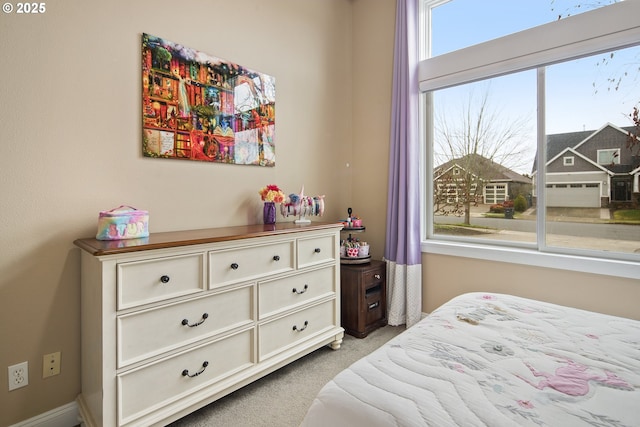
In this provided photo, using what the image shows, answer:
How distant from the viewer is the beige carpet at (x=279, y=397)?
5.56ft

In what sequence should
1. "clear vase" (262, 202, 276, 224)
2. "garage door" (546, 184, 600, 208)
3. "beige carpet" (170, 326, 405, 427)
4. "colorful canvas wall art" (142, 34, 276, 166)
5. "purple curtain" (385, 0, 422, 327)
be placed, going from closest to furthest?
1. "beige carpet" (170, 326, 405, 427)
2. "colorful canvas wall art" (142, 34, 276, 166)
3. "garage door" (546, 184, 600, 208)
4. "clear vase" (262, 202, 276, 224)
5. "purple curtain" (385, 0, 422, 327)

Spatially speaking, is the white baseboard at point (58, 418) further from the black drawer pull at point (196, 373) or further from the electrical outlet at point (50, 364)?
the black drawer pull at point (196, 373)

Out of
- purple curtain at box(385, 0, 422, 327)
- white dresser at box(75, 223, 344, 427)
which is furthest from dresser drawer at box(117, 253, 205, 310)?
purple curtain at box(385, 0, 422, 327)

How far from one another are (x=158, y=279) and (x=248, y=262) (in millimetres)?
499

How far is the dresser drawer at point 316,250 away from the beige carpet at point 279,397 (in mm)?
708

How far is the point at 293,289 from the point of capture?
7.04 feet

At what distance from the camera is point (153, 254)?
149 cm

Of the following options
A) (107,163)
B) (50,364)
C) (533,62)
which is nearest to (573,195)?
(533,62)

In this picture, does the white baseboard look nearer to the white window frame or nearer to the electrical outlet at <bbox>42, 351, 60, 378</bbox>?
the electrical outlet at <bbox>42, 351, 60, 378</bbox>

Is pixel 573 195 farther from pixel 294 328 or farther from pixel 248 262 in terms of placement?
pixel 248 262

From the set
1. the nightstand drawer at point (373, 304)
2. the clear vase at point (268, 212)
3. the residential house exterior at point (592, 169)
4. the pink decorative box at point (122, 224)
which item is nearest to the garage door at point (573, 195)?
the residential house exterior at point (592, 169)

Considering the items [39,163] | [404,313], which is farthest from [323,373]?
[39,163]

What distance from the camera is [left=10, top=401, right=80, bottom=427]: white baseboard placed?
5.19ft

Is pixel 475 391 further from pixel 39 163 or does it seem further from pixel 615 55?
pixel 615 55
